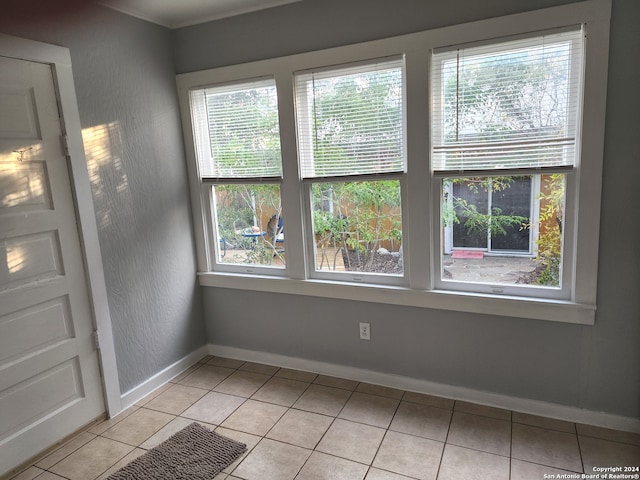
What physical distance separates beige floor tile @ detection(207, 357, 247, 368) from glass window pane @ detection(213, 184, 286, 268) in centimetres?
76

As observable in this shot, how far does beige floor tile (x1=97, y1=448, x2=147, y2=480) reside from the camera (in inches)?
83.8

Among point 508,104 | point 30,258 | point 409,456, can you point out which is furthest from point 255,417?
point 508,104

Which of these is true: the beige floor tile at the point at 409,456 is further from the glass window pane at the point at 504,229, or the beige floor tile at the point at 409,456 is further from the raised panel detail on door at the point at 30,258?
the raised panel detail on door at the point at 30,258

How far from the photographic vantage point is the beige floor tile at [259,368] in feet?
10.2

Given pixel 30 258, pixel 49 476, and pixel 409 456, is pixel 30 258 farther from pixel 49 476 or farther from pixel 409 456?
Answer: pixel 409 456

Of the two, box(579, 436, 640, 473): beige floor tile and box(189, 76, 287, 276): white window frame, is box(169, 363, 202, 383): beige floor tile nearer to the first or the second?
box(189, 76, 287, 276): white window frame

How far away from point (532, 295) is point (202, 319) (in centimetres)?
236

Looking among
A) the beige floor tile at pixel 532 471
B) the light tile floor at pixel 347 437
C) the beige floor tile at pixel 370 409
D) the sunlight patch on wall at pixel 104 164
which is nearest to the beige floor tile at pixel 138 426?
the light tile floor at pixel 347 437

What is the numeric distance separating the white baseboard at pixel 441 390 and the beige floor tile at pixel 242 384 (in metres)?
0.19

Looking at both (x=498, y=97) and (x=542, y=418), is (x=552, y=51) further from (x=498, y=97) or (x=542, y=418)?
(x=542, y=418)

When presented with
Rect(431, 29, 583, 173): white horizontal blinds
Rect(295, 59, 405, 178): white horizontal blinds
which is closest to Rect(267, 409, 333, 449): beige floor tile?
Rect(295, 59, 405, 178): white horizontal blinds

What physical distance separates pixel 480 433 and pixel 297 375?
1254 millimetres

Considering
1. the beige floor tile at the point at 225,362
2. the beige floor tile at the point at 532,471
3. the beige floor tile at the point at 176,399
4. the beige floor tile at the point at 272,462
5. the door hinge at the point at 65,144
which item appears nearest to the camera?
the beige floor tile at the point at 532,471

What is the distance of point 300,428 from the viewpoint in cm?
242
